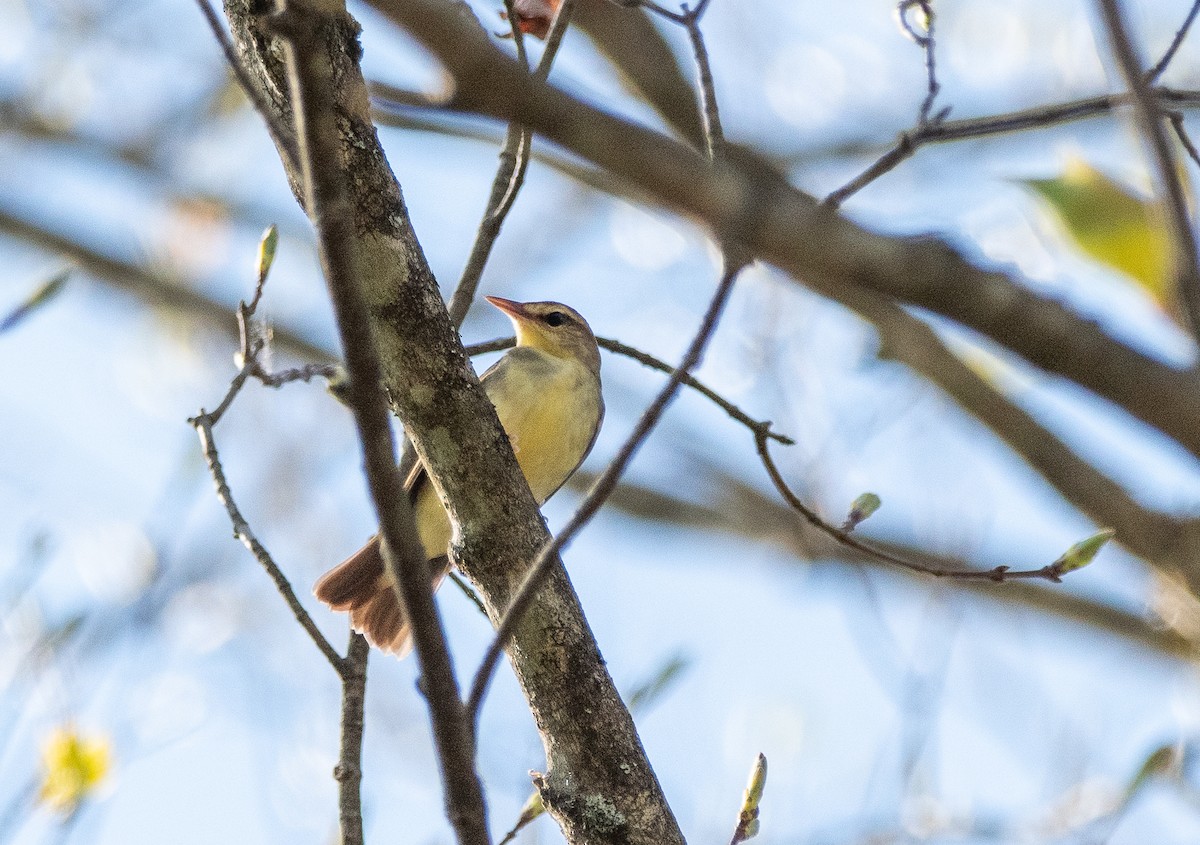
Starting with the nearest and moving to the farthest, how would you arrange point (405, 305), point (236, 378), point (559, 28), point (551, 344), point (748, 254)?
point (748, 254), point (405, 305), point (236, 378), point (559, 28), point (551, 344)

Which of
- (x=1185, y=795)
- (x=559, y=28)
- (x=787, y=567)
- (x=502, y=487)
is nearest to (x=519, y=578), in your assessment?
(x=502, y=487)

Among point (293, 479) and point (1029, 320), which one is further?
point (293, 479)

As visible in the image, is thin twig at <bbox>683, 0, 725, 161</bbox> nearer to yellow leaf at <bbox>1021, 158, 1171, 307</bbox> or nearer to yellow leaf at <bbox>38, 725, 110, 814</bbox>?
yellow leaf at <bbox>1021, 158, 1171, 307</bbox>

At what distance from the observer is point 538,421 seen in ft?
16.4

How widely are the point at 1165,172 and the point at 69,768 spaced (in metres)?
2.99

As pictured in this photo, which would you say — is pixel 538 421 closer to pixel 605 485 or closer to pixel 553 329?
pixel 553 329

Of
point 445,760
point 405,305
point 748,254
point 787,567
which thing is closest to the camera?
point 748,254

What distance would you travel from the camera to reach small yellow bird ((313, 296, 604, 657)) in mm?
4469

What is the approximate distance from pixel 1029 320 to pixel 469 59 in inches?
39.9

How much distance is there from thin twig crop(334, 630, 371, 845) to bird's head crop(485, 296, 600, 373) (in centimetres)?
248

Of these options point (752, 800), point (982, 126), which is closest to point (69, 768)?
point (752, 800)

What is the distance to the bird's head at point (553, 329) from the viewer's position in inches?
225

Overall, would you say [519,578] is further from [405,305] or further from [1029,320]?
[1029,320]

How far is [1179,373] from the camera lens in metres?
1.99
